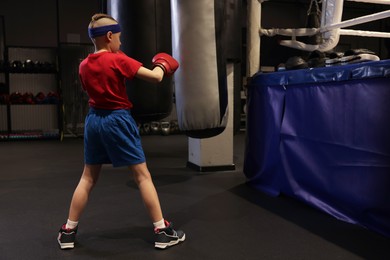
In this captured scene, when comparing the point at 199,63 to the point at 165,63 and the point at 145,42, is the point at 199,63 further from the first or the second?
the point at 145,42

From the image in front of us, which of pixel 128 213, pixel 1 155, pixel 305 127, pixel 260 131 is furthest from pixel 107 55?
pixel 1 155

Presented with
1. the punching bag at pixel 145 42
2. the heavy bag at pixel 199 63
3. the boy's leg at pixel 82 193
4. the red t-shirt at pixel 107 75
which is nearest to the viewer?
the red t-shirt at pixel 107 75

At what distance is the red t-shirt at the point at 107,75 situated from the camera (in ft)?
5.86

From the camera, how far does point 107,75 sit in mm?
1787

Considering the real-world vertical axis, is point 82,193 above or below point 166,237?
above

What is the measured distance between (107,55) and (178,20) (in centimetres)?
51

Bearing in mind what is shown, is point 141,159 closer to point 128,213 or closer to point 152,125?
point 128,213

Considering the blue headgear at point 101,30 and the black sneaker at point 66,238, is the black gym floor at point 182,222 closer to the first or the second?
the black sneaker at point 66,238

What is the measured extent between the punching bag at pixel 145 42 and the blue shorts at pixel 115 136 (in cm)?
61

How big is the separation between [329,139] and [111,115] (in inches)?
51.5

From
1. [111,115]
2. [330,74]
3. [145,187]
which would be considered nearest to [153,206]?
[145,187]

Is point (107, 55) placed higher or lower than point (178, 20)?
lower

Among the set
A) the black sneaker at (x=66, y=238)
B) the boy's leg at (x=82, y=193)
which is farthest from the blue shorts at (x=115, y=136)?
the black sneaker at (x=66, y=238)

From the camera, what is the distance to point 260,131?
120 inches
